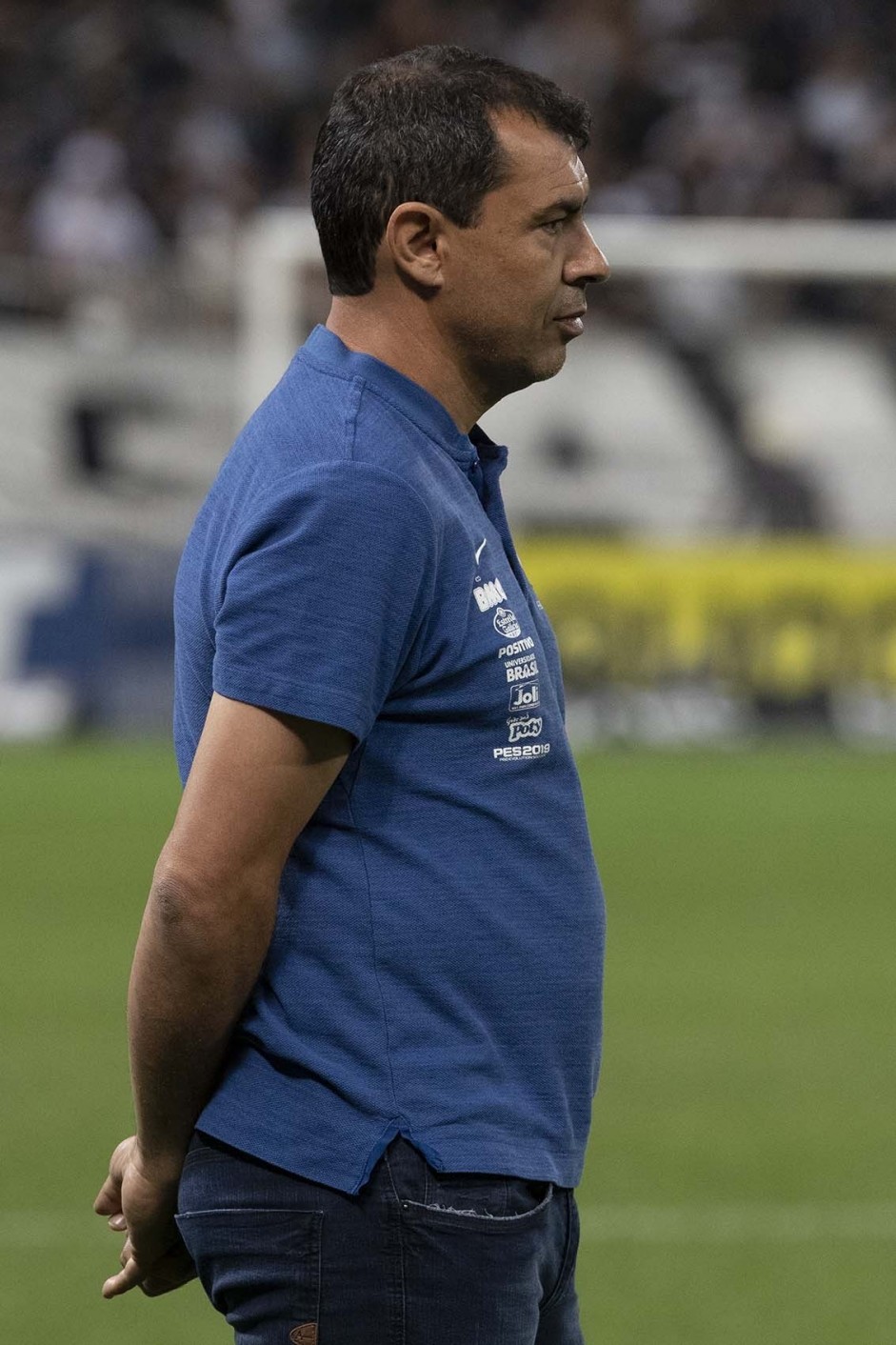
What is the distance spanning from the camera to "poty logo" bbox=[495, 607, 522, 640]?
81.9 inches

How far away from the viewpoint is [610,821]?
35.3 feet

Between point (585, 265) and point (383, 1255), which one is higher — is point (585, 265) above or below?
above

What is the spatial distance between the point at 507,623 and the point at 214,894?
14.9 inches

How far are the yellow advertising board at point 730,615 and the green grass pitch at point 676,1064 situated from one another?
1.66 m

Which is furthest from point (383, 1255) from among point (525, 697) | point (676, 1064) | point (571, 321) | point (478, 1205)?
point (676, 1064)

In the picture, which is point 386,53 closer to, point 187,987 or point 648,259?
point 648,259

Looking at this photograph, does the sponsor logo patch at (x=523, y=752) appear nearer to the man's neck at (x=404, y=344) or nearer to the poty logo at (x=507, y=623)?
the poty logo at (x=507, y=623)

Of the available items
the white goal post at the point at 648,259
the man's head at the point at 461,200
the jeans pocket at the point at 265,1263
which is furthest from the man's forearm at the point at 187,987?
the white goal post at the point at 648,259

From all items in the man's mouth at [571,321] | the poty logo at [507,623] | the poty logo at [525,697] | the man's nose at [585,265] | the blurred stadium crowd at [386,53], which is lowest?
the poty logo at [525,697]

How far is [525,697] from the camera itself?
6.88ft

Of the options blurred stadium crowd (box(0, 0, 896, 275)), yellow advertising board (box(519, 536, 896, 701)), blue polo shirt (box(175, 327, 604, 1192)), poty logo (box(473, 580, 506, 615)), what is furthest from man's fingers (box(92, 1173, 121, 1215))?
blurred stadium crowd (box(0, 0, 896, 275))

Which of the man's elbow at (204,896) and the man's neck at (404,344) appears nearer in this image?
the man's elbow at (204,896)

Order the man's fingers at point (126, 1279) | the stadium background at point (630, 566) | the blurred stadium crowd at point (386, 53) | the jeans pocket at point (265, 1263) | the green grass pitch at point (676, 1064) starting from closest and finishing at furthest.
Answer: the jeans pocket at point (265, 1263)
the man's fingers at point (126, 1279)
the green grass pitch at point (676, 1064)
the stadium background at point (630, 566)
the blurred stadium crowd at point (386, 53)

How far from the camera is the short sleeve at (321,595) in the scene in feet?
6.38
